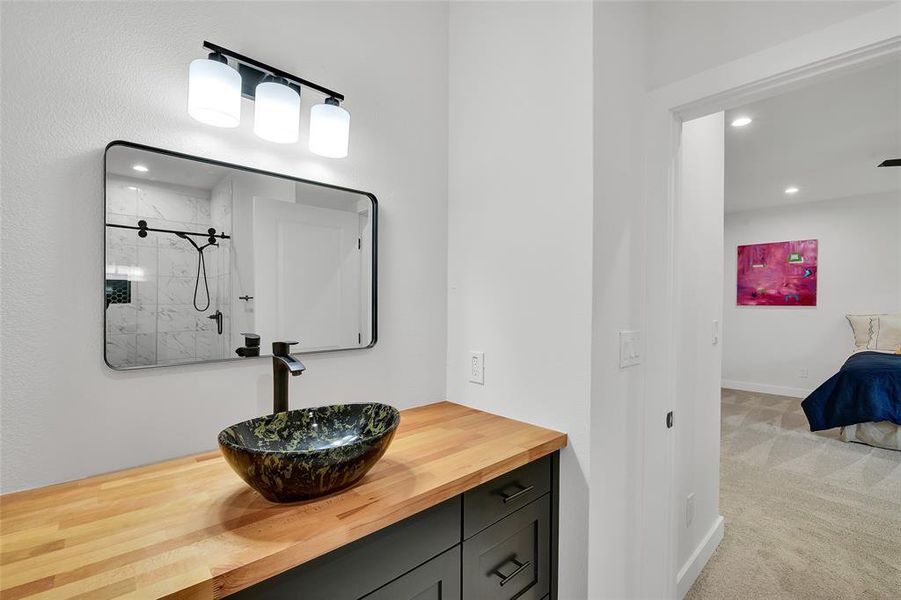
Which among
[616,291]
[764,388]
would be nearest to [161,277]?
[616,291]

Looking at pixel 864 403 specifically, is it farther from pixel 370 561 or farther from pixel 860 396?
pixel 370 561

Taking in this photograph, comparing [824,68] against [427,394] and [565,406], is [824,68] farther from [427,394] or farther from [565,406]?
[427,394]

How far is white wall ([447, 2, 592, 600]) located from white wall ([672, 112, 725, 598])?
2.38 ft

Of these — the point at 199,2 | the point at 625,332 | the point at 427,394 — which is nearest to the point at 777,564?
the point at 625,332

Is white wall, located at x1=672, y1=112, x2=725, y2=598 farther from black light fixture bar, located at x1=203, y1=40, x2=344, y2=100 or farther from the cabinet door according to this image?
black light fixture bar, located at x1=203, y1=40, x2=344, y2=100

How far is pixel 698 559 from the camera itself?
6.68ft

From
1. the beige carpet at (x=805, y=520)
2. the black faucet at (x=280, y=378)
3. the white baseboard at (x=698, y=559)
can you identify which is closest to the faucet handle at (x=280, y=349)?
the black faucet at (x=280, y=378)

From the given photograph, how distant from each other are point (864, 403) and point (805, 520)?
1.83m

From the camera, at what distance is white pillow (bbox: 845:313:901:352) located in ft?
14.7

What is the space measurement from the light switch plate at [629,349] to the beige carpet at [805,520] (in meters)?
1.33

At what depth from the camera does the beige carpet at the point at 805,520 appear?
77.1 inches

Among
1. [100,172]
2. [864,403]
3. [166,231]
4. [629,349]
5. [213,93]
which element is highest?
[213,93]

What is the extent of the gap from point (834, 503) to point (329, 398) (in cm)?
332

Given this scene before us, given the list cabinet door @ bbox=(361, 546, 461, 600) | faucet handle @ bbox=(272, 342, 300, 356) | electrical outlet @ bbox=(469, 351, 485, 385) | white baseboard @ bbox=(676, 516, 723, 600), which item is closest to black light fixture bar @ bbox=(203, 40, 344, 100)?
faucet handle @ bbox=(272, 342, 300, 356)
